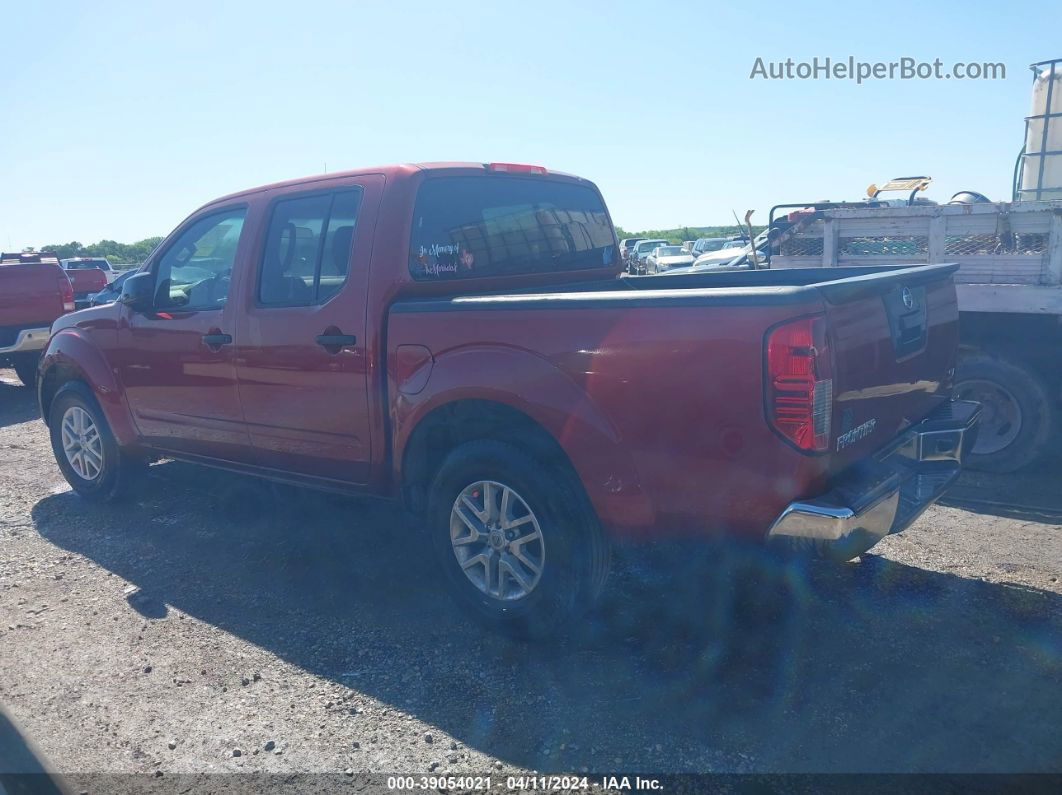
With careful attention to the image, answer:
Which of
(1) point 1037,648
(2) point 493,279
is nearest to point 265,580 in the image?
(2) point 493,279

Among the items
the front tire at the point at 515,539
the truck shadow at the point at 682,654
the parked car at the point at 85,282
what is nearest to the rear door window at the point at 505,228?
the front tire at the point at 515,539

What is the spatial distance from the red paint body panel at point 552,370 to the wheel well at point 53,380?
32.8 inches

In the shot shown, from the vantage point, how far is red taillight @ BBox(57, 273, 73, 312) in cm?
1143

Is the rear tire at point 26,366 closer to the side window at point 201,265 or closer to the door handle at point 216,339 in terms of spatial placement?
the side window at point 201,265

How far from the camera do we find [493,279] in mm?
4613

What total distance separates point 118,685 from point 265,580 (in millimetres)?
1116

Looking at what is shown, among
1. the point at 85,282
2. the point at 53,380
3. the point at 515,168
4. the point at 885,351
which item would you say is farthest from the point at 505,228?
the point at 85,282

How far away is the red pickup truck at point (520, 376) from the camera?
10.2 ft

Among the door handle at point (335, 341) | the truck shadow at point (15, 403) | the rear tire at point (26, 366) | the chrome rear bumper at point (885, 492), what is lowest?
the truck shadow at point (15, 403)

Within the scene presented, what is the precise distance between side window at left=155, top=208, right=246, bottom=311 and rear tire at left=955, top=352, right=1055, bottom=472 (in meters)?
4.96

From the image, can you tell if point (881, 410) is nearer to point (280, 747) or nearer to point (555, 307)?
point (555, 307)

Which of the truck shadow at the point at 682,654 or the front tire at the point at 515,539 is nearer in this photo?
the truck shadow at the point at 682,654

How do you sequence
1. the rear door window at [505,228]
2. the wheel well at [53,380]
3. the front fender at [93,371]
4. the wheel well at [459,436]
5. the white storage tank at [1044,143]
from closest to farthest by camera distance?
the wheel well at [459,436], the rear door window at [505,228], the front fender at [93,371], the wheel well at [53,380], the white storage tank at [1044,143]

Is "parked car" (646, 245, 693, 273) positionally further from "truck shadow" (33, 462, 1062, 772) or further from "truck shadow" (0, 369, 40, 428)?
"truck shadow" (33, 462, 1062, 772)
